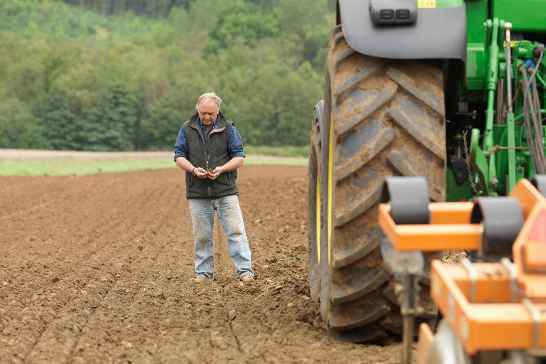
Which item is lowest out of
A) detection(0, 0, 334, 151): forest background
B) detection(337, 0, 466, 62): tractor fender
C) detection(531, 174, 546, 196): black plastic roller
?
detection(0, 0, 334, 151): forest background

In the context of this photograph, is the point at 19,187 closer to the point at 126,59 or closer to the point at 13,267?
the point at 13,267

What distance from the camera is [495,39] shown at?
540 centimetres

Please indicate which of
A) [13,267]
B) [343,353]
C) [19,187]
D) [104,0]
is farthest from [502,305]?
[104,0]

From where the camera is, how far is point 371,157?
5.12 metres

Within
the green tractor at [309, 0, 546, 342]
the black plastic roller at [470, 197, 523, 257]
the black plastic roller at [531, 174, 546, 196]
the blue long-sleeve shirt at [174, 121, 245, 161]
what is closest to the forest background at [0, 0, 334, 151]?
the blue long-sleeve shirt at [174, 121, 245, 161]

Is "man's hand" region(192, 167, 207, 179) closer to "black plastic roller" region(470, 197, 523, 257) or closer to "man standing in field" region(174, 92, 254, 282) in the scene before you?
"man standing in field" region(174, 92, 254, 282)

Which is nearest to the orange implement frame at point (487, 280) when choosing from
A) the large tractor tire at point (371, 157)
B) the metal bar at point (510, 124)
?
the large tractor tire at point (371, 157)

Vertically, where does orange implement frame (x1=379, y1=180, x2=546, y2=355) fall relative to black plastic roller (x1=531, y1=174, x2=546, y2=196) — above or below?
below

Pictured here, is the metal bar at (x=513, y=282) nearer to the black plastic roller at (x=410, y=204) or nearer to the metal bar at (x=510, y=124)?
the black plastic roller at (x=410, y=204)

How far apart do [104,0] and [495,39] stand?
150864 mm

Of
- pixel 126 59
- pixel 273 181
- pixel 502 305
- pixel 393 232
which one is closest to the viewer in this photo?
pixel 502 305

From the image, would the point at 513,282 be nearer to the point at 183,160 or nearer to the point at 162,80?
the point at 183,160

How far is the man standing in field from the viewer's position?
953 centimetres

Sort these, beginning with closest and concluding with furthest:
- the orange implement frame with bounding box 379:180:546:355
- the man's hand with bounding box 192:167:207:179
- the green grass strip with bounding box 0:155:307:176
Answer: the orange implement frame with bounding box 379:180:546:355 → the man's hand with bounding box 192:167:207:179 → the green grass strip with bounding box 0:155:307:176
